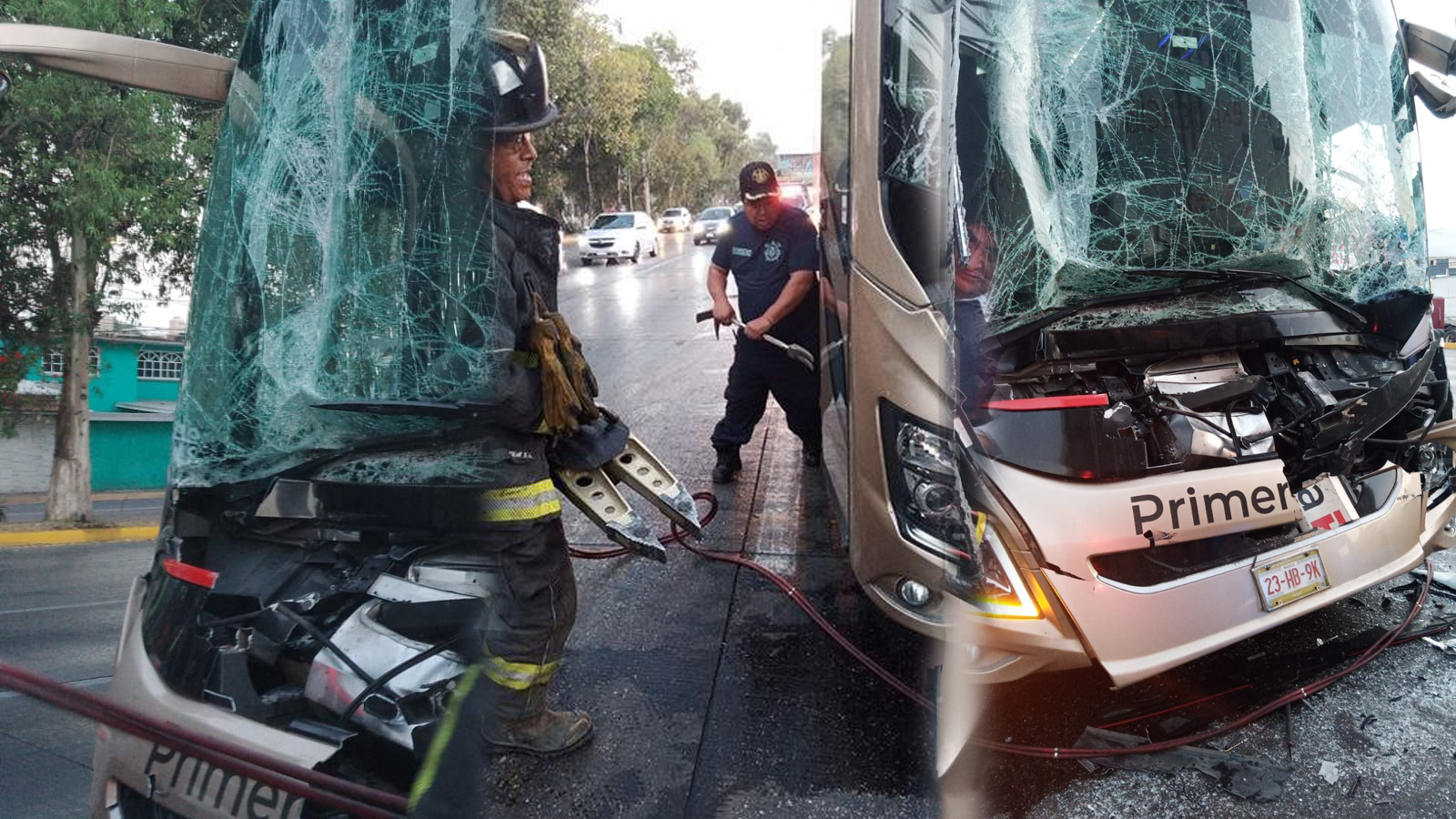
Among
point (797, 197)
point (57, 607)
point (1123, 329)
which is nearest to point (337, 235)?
point (1123, 329)

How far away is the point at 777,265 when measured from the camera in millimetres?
4652

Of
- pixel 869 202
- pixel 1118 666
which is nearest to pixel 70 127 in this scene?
pixel 869 202

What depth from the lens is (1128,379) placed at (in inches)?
104

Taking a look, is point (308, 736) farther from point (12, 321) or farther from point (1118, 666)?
point (12, 321)

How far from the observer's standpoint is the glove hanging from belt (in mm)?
2338

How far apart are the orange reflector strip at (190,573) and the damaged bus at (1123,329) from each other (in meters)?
1.65

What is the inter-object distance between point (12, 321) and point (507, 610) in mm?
4802

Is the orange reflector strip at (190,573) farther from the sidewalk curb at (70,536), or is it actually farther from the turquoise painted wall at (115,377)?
the turquoise painted wall at (115,377)

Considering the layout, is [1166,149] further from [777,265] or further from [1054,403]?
[777,265]

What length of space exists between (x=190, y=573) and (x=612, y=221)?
75.9 ft

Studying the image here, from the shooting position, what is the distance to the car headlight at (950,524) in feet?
7.79

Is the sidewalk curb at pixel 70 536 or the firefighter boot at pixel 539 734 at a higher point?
the firefighter boot at pixel 539 734

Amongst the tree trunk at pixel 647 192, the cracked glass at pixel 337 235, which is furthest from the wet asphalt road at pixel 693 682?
the tree trunk at pixel 647 192

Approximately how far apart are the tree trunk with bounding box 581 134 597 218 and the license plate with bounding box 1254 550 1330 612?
1435 cm
